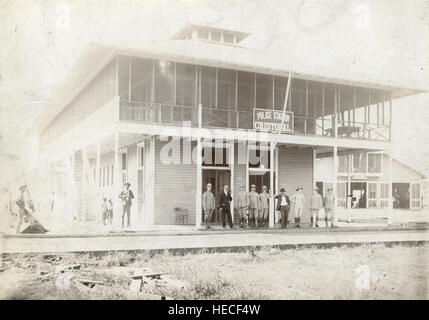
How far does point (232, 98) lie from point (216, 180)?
3270mm

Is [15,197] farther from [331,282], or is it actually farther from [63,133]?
[63,133]

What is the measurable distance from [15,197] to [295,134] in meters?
10.2

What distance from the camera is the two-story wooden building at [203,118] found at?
16.3 m

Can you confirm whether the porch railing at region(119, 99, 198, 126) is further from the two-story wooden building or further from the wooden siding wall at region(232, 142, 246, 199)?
the wooden siding wall at region(232, 142, 246, 199)

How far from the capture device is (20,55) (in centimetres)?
1022

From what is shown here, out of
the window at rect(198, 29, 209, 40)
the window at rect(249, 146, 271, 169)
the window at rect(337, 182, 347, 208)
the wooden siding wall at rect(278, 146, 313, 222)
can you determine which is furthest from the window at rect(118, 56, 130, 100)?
the window at rect(337, 182, 347, 208)

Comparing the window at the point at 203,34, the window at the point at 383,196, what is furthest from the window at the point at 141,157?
the window at the point at 383,196

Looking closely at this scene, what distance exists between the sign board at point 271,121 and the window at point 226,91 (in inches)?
66.6

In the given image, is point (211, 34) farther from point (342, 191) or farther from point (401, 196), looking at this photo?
point (401, 196)

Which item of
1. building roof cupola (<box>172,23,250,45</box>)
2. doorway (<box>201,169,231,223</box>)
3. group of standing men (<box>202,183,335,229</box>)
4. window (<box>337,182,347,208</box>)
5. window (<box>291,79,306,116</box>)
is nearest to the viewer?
group of standing men (<box>202,183,335,229</box>)

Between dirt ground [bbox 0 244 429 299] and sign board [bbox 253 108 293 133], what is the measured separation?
636cm

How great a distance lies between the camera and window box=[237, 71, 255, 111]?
63.2 feet

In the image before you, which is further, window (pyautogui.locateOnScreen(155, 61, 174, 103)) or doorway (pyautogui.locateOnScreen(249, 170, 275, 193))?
doorway (pyautogui.locateOnScreen(249, 170, 275, 193))

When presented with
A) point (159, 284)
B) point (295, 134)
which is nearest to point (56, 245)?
point (159, 284)
